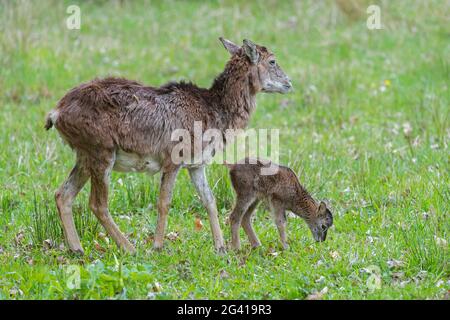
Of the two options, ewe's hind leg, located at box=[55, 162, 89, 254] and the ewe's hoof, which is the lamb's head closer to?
the ewe's hoof

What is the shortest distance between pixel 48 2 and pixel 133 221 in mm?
9709

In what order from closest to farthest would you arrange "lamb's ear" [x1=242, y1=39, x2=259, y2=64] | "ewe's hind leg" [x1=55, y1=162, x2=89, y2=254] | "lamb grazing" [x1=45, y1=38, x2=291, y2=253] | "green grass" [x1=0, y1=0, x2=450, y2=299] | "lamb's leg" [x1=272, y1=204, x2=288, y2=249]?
"green grass" [x1=0, y1=0, x2=450, y2=299] < "lamb grazing" [x1=45, y1=38, x2=291, y2=253] < "ewe's hind leg" [x1=55, y1=162, x2=89, y2=254] < "lamb's leg" [x1=272, y1=204, x2=288, y2=249] < "lamb's ear" [x1=242, y1=39, x2=259, y2=64]

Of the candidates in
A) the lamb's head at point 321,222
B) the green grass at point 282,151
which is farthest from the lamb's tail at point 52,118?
the lamb's head at point 321,222

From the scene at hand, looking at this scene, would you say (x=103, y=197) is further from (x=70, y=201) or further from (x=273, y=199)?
(x=273, y=199)

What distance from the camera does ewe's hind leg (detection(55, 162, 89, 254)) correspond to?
762cm

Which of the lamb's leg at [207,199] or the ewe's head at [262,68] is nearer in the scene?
the lamb's leg at [207,199]

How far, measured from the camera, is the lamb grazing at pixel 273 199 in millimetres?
7793

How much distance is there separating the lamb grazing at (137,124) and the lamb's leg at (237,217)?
0.12 meters

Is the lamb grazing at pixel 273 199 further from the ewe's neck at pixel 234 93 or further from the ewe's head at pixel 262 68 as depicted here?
the ewe's head at pixel 262 68

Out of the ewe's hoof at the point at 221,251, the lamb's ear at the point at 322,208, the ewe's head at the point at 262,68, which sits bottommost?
the ewe's hoof at the point at 221,251

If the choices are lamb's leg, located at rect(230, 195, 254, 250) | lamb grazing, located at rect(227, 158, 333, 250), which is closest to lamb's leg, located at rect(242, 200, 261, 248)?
lamb grazing, located at rect(227, 158, 333, 250)

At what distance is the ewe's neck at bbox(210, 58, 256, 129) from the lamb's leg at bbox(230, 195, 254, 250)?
752 millimetres
